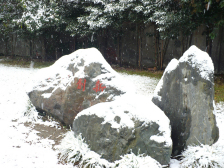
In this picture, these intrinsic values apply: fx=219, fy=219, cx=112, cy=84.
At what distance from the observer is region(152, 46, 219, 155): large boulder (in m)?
3.21

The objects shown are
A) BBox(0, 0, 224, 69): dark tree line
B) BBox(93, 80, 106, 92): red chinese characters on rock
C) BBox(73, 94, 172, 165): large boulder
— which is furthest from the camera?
BBox(0, 0, 224, 69): dark tree line

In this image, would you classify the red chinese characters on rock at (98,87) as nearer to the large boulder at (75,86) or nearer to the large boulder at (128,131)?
the large boulder at (75,86)

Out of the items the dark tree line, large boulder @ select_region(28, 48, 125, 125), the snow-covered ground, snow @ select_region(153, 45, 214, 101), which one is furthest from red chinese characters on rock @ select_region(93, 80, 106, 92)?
the dark tree line

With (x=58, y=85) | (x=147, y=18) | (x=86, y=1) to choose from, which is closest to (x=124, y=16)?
(x=147, y=18)

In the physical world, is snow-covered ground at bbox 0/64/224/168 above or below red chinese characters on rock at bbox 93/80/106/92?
below

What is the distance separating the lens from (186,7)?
8891 mm

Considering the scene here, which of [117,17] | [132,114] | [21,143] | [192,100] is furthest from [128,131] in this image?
[117,17]

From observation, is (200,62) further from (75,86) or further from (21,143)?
(21,143)

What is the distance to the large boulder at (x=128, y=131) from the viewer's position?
9.56 feet

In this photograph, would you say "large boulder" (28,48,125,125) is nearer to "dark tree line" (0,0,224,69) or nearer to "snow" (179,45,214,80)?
"snow" (179,45,214,80)

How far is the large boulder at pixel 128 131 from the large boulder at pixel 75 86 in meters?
0.92

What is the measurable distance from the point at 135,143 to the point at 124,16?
981 centimetres

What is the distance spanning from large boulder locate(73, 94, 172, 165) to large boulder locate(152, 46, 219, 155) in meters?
0.46

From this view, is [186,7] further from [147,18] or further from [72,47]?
[72,47]
